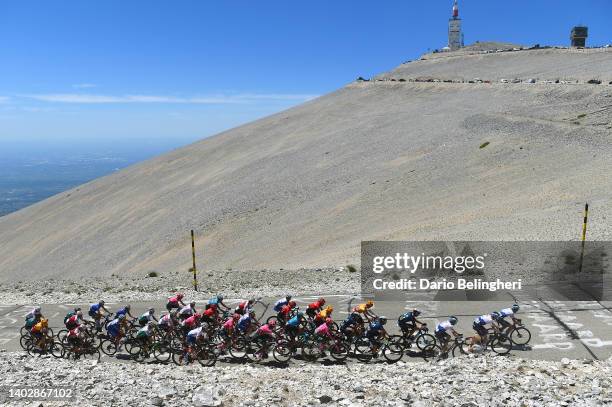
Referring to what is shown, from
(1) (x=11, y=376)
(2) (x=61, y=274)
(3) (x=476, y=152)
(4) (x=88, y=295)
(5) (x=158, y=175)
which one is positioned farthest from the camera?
(5) (x=158, y=175)

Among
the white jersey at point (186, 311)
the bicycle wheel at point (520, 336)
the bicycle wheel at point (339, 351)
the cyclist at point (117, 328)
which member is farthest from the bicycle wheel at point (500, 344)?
the cyclist at point (117, 328)

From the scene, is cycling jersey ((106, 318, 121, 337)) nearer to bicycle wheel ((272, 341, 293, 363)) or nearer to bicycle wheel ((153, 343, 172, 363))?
bicycle wheel ((153, 343, 172, 363))

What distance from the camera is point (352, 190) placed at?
36531mm

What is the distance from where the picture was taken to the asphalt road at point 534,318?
37.8ft

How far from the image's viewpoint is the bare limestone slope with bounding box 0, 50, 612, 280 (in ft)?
85.1

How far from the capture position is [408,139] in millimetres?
47250

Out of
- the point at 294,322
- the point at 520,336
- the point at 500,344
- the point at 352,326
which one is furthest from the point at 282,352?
the point at 520,336

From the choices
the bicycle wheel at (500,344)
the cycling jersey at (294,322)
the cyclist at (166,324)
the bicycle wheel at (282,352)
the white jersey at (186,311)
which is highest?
the cycling jersey at (294,322)

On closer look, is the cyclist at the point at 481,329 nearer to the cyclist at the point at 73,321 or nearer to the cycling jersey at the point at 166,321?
the cycling jersey at the point at 166,321

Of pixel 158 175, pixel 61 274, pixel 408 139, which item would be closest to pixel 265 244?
pixel 61 274

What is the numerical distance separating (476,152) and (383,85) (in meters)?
46.4

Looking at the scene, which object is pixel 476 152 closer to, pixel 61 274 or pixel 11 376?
pixel 61 274

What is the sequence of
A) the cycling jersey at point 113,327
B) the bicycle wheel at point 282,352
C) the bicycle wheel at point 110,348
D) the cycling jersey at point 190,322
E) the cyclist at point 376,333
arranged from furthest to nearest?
the bicycle wheel at point 110,348, the cycling jersey at point 113,327, the cycling jersey at point 190,322, the bicycle wheel at point 282,352, the cyclist at point 376,333

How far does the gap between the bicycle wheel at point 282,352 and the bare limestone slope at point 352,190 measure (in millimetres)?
9937
